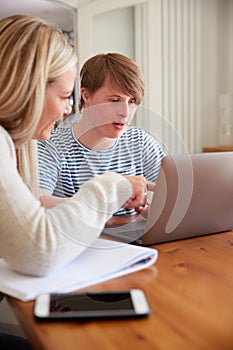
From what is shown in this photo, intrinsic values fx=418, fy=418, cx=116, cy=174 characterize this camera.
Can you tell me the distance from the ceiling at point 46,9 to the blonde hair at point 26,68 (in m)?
2.54

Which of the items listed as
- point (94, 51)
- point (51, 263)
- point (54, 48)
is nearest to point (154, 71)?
point (94, 51)

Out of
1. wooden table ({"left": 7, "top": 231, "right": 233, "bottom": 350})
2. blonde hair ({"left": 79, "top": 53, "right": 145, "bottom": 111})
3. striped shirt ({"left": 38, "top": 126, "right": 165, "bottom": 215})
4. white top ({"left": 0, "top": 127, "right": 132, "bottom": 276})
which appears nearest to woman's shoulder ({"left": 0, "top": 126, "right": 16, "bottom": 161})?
white top ({"left": 0, "top": 127, "right": 132, "bottom": 276})

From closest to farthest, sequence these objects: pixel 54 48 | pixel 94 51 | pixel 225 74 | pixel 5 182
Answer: pixel 5 182 → pixel 54 48 → pixel 94 51 → pixel 225 74

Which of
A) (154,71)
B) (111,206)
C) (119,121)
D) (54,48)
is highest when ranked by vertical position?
(154,71)

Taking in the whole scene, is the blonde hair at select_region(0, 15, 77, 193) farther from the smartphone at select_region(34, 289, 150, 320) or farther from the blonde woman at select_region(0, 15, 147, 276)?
the smartphone at select_region(34, 289, 150, 320)

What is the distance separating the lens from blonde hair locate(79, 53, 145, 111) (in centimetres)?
134

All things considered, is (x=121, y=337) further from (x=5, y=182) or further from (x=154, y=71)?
(x=154, y=71)

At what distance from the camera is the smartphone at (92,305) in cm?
56

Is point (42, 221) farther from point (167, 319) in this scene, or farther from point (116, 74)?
point (116, 74)

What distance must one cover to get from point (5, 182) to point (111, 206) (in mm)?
194

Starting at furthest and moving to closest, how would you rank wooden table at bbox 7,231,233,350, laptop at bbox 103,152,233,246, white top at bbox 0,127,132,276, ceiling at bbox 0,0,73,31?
ceiling at bbox 0,0,73,31, laptop at bbox 103,152,233,246, white top at bbox 0,127,132,276, wooden table at bbox 7,231,233,350

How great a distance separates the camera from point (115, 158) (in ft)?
4.57

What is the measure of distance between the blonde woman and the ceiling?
2.54 meters

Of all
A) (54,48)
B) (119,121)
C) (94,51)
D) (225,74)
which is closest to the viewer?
(54,48)
